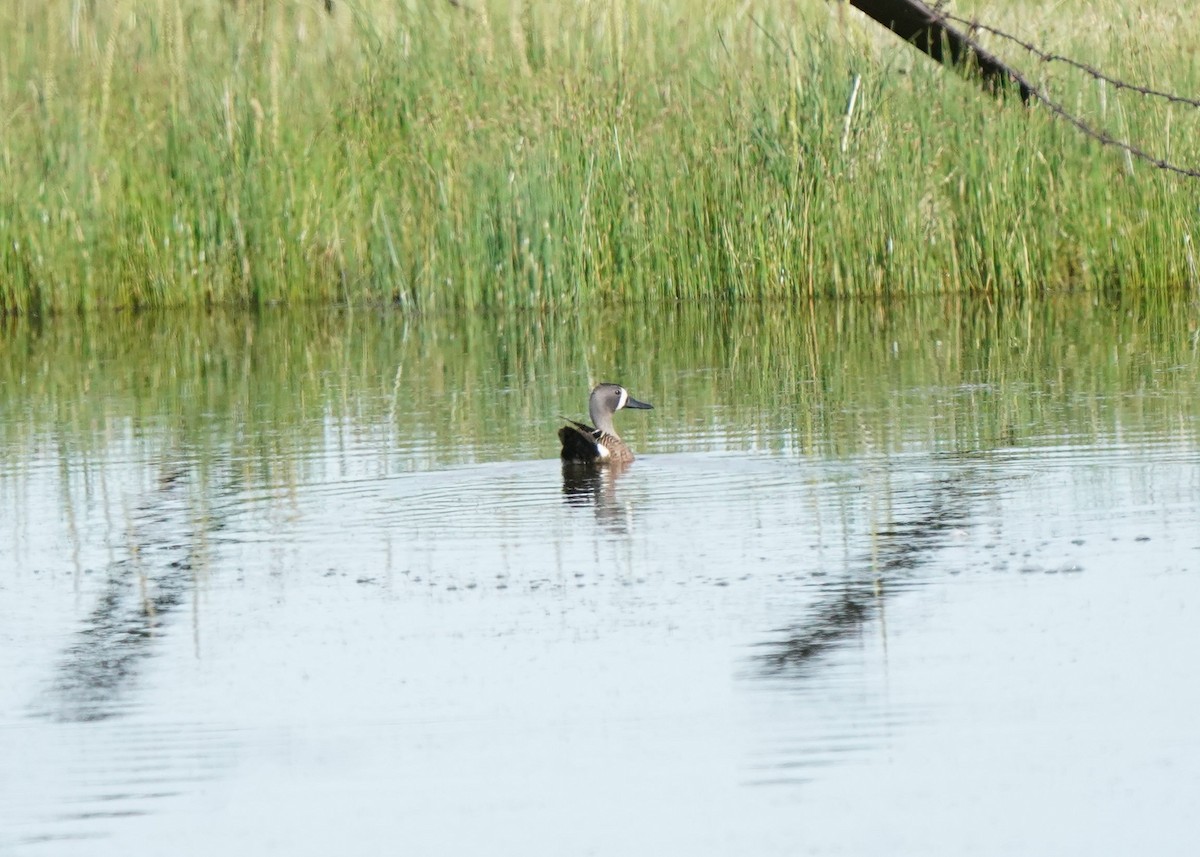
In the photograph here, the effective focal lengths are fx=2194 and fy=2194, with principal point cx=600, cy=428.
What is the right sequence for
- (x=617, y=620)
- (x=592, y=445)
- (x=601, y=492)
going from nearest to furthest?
(x=617, y=620), (x=601, y=492), (x=592, y=445)

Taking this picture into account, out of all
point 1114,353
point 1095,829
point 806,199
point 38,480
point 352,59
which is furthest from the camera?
point 352,59

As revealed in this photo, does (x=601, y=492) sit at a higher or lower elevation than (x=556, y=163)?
lower

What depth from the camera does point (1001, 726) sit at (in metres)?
4.28

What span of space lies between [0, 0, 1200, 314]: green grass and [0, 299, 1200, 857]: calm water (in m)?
3.56

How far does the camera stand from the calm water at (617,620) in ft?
12.9

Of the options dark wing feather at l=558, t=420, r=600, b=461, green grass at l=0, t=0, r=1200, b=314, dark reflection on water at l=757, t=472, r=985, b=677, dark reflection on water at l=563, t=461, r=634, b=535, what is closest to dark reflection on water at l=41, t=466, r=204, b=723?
dark reflection on water at l=563, t=461, r=634, b=535

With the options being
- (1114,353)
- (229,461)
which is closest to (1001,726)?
(229,461)

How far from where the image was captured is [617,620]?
5.34 m

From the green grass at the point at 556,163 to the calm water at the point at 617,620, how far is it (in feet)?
11.7

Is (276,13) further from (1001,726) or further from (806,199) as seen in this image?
(1001,726)

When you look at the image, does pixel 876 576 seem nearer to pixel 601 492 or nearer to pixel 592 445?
pixel 601 492

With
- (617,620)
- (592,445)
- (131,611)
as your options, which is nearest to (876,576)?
(617,620)

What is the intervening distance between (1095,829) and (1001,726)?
0.58 m

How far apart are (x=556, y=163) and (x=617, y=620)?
861cm
